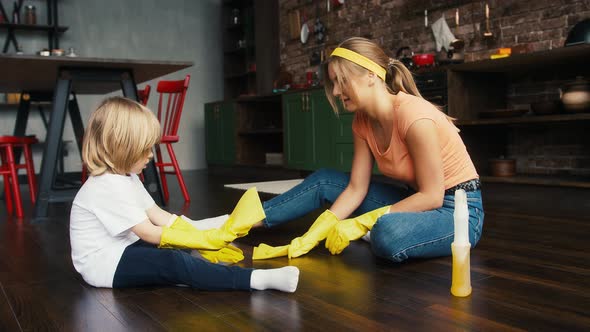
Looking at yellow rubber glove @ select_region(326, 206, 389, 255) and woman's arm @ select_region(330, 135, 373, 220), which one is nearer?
yellow rubber glove @ select_region(326, 206, 389, 255)

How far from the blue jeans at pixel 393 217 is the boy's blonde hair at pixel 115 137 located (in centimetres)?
70

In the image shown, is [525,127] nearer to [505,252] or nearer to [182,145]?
[505,252]

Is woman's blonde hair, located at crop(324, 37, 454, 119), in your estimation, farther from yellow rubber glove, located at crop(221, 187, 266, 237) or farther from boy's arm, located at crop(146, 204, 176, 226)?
boy's arm, located at crop(146, 204, 176, 226)

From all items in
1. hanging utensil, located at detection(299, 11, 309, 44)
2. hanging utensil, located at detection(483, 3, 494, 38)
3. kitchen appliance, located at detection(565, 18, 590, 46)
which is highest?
hanging utensil, located at detection(299, 11, 309, 44)

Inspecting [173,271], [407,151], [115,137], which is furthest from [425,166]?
[115,137]

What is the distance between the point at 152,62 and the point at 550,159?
2870 mm

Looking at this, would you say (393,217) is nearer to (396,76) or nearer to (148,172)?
(396,76)

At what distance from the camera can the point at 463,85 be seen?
3994 millimetres

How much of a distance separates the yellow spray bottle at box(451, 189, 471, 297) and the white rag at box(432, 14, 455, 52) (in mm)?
3411

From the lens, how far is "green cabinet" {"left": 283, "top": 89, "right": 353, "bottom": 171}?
15.7ft

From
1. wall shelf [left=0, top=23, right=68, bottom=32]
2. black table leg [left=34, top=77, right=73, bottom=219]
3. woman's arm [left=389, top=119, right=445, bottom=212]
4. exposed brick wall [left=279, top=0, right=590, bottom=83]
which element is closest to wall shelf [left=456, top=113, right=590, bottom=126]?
exposed brick wall [left=279, top=0, right=590, bottom=83]

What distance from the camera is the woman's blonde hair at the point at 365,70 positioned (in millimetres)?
1638

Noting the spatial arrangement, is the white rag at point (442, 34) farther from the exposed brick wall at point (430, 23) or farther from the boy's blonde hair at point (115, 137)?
the boy's blonde hair at point (115, 137)

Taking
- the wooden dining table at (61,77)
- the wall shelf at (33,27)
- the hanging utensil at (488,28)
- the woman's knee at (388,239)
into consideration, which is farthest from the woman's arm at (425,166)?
the wall shelf at (33,27)
